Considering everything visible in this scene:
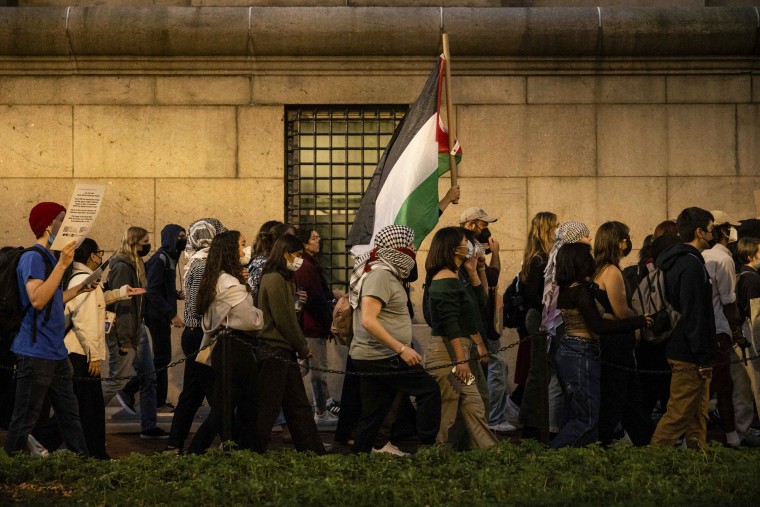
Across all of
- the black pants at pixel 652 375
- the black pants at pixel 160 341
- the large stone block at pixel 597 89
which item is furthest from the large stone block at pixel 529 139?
the black pants at pixel 160 341

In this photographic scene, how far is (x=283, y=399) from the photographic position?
998cm

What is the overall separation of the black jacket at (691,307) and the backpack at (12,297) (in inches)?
174

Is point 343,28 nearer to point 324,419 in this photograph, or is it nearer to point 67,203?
point 67,203

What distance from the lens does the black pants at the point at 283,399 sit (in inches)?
386

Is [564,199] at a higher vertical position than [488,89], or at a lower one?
lower

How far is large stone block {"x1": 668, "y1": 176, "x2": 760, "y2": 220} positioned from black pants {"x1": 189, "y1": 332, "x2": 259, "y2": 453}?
6231mm

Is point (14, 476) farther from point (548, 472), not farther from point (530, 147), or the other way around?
point (530, 147)

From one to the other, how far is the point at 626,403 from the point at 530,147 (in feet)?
15.3

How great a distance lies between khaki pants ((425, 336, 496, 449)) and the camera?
9.80 m

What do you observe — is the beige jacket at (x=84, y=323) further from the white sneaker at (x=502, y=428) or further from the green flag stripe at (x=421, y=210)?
the white sneaker at (x=502, y=428)

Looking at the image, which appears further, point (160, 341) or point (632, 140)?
point (632, 140)

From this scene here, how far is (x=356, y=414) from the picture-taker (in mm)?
11477

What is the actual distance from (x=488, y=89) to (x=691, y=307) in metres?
5.23

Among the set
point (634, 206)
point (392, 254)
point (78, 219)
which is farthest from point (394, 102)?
point (78, 219)
